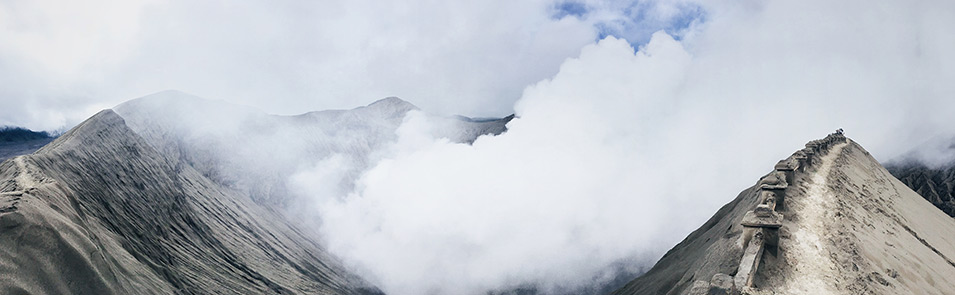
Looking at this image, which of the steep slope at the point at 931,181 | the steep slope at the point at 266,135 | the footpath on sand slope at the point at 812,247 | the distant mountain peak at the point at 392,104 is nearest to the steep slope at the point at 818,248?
the footpath on sand slope at the point at 812,247

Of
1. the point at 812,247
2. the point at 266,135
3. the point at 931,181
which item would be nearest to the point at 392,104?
the point at 266,135

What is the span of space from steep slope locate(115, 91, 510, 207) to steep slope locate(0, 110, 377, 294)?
49.6 feet

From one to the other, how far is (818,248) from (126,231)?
28368 millimetres

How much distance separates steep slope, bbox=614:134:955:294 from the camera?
31.8ft

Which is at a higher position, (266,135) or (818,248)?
(266,135)

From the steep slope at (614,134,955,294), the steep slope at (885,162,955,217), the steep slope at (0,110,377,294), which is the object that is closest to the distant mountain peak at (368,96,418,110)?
the steep slope at (0,110,377,294)

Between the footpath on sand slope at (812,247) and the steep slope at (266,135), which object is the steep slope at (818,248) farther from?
the steep slope at (266,135)

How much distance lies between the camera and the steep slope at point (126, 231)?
15266mm

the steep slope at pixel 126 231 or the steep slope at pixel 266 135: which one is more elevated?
the steep slope at pixel 266 135

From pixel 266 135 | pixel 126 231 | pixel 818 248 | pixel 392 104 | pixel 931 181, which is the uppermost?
pixel 392 104

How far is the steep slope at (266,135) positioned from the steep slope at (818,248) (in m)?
58.3

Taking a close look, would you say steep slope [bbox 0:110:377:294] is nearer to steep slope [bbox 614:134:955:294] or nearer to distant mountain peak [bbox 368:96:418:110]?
steep slope [bbox 614:134:955:294]

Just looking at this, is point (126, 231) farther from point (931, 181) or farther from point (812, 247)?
point (931, 181)

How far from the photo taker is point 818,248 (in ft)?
37.4
